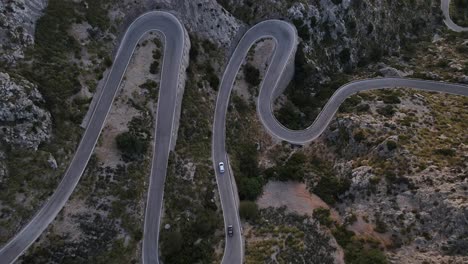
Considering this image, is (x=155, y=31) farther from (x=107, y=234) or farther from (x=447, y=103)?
(x=447, y=103)

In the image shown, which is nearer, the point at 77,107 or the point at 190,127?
the point at 77,107

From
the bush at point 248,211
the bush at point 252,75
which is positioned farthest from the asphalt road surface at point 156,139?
the bush at point 252,75

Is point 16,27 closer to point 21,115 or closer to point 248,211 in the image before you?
point 21,115

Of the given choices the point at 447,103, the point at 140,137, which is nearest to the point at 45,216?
the point at 140,137

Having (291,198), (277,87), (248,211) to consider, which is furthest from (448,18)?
(248,211)

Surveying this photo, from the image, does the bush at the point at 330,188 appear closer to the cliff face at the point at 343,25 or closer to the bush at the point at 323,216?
the bush at the point at 323,216

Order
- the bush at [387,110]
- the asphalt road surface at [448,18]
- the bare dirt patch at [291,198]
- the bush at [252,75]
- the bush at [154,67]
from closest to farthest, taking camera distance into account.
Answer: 1. the bare dirt patch at [291,198]
2. the bush at [154,67]
3. the bush at [387,110]
4. the bush at [252,75]
5. the asphalt road surface at [448,18]
